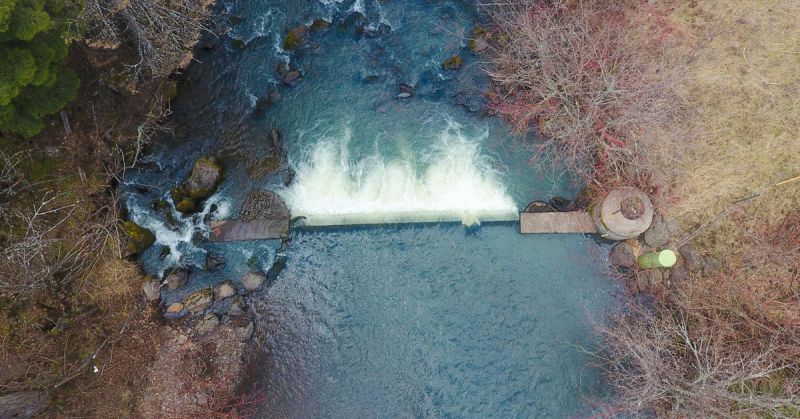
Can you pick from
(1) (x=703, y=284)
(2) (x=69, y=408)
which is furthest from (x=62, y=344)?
(1) (x=703, y=284)

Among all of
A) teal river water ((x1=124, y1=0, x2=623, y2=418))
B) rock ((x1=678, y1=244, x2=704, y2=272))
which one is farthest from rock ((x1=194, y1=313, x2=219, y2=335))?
rock ((x1=678, y1=244, x2=704, y2=272))

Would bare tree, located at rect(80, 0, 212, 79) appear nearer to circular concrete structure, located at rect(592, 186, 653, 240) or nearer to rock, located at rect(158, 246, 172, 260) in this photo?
rock, located at rect(158, 246, 172, 260)

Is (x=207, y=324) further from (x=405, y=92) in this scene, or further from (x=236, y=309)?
(x=405, y=92)

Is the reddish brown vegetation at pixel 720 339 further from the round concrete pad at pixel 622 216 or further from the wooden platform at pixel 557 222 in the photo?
the wooden platform at pixel 557 222

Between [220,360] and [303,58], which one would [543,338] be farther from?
[303,58]

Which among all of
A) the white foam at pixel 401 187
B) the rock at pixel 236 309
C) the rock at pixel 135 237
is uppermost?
the white foam at pixel 401 187

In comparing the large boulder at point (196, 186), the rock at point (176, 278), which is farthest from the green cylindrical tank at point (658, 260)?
the rock at point (176, 278)
